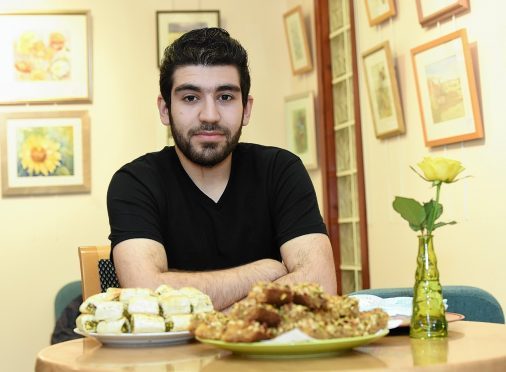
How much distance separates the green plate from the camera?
5.32 ft

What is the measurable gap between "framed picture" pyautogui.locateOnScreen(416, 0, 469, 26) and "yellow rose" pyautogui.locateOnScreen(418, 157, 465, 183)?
2390mm

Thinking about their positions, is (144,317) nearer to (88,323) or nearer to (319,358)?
(88,323)

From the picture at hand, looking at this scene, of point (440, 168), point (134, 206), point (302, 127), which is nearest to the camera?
point (440, 168)

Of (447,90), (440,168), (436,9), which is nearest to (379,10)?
(436,9)

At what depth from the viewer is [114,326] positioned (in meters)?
1.94

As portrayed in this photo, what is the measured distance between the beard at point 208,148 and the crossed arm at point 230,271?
1.28 feet

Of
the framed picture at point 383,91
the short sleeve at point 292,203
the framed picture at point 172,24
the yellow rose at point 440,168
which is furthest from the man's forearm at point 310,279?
the framed picture at point 172,24

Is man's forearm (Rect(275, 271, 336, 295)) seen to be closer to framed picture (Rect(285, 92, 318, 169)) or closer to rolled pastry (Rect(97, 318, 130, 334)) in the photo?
rolled pastry (Rect(97, 318, 130, 334))

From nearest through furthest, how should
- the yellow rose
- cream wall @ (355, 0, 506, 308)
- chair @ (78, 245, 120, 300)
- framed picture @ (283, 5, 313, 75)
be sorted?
the yellow rose < chair @ (78, 245, 120, 300) < cream wall @ (355, 0, 506, 308) < framed picture @ (283, 5, 313, 75)

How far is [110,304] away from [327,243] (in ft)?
4.00

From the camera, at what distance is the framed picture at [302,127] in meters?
6.16

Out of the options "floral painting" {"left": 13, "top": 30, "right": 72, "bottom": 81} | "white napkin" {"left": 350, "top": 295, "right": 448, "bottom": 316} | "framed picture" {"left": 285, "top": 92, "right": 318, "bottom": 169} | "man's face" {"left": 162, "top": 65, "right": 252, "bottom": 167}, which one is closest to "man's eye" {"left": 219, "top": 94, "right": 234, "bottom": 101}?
"man's face" {"left": 162, "top": 65, "right": 252, "bottom": 167}

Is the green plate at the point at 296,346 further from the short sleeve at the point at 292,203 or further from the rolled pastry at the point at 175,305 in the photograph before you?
the short sleeve at the point at 292,203

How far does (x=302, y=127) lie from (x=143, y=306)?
178 inches
